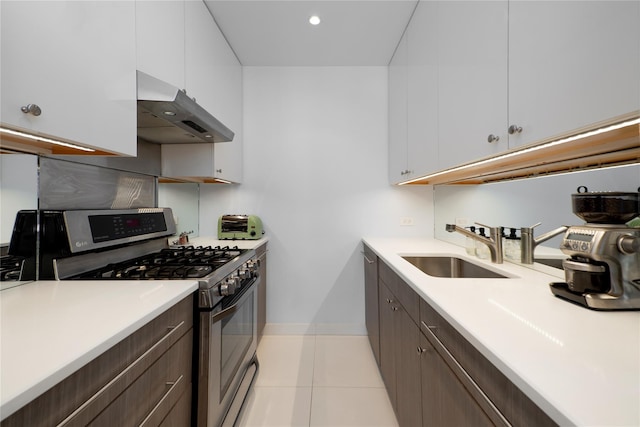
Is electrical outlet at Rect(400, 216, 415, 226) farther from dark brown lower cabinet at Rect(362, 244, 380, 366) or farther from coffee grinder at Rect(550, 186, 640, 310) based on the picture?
coffee grinder at Rect(550, 186, 640, 310)

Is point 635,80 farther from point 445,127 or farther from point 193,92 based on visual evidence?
point 193,92

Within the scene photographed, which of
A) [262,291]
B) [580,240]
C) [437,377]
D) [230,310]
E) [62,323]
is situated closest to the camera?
[62,323]

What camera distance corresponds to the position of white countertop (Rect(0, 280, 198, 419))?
51 centimetres

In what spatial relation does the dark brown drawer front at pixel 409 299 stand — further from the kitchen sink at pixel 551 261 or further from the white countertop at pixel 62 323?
the white countertop at pixel 62 323

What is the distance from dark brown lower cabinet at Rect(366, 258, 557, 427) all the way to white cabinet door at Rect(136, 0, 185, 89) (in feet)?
5.36


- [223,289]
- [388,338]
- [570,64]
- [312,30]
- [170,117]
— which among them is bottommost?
[388,338]

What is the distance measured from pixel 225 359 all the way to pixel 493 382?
117 cm

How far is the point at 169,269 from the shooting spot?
4.12 ft

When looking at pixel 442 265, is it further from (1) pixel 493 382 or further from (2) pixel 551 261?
(1) pixel 493 382

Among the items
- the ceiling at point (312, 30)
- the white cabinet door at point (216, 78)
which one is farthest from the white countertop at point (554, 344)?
the ceiling at point (312, 30)

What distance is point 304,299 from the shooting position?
2629mm

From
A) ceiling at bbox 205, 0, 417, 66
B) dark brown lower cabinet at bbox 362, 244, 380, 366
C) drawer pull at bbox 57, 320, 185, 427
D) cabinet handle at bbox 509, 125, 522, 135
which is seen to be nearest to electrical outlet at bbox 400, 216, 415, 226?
dark brown lower cabinet at bbox 362, 244, 380, 366

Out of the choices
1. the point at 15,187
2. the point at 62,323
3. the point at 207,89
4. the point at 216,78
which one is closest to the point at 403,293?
the point at 62,323

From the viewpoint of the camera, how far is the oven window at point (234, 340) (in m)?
1.32
